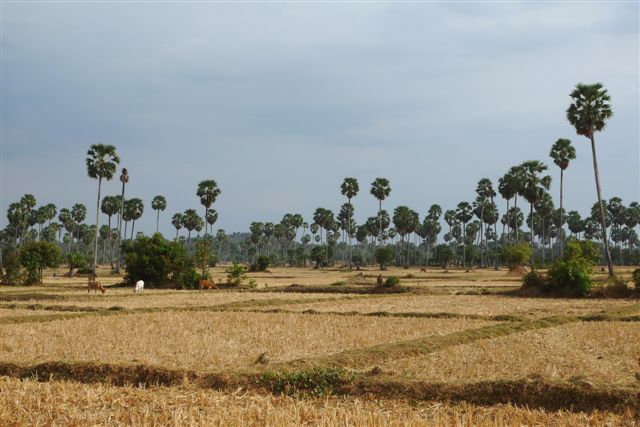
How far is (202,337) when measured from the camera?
2102cm

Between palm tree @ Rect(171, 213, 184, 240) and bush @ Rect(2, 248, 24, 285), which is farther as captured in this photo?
palm tree @ Rect(171, 213, 184, 240)

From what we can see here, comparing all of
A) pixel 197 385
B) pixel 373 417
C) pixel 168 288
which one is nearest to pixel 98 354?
pixel 197 385

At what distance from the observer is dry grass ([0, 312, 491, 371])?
16578 millimetres

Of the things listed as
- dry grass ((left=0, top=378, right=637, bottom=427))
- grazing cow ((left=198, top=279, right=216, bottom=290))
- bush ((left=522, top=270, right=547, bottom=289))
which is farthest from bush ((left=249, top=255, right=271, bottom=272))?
dry grass ((left=0, top=378, right=637, bottom=427))

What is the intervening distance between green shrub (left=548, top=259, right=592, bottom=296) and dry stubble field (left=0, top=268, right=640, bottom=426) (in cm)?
1371

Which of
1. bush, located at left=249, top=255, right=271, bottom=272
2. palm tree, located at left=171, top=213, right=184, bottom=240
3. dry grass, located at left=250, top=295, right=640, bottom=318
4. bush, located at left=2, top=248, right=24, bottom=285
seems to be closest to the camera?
dry grass, located at left=250, top=295, right=640, bottom=318

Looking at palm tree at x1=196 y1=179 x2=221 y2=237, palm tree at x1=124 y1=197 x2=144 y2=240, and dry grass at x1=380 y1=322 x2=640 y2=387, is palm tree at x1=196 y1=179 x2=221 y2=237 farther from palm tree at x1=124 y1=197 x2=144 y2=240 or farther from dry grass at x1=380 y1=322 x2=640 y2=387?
dry grass at x1=380 y1=322 x2=640 y2=387

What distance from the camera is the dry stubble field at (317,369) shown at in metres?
10.2

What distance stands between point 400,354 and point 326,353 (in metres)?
1.98

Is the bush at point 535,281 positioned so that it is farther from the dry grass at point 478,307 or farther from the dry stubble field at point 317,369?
the dry stubble field at point 317,369

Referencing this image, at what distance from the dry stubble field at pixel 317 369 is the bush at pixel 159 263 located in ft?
84.4

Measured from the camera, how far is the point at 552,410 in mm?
10953

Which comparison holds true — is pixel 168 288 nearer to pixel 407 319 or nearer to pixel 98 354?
pixel 407 319

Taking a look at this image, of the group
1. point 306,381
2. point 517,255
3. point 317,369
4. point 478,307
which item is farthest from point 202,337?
point 517,255
